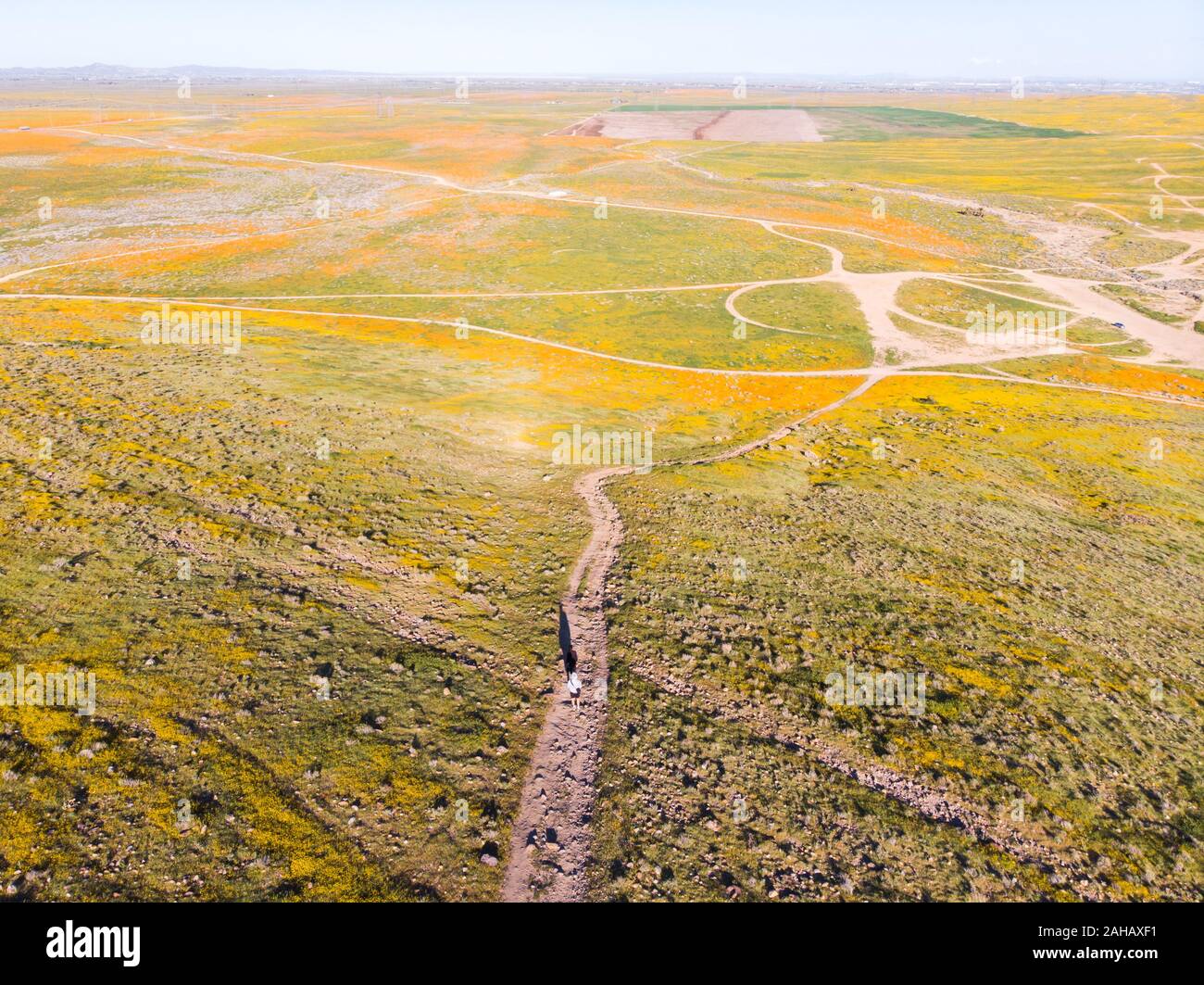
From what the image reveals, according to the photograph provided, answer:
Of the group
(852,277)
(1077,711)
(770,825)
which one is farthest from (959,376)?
(770,825)

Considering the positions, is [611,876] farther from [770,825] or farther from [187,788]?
[187,788]

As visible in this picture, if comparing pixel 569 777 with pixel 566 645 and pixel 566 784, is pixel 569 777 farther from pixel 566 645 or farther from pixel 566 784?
pixel 566 645

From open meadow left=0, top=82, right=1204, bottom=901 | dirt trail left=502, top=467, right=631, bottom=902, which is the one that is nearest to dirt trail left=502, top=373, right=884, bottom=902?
dirt trail left=502, top=467, right=631, bottom=902

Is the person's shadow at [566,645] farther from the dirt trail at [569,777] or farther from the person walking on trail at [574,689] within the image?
the person walking on trail at [574,689]

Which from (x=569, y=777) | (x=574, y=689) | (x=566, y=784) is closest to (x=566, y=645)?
(x=574, y=689)

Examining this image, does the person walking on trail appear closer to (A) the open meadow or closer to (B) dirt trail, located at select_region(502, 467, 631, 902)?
(B) dirt trail, located at select_region(502, 467, 631, 902)
